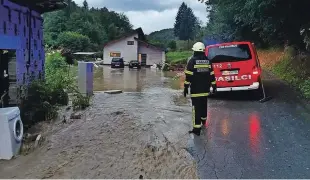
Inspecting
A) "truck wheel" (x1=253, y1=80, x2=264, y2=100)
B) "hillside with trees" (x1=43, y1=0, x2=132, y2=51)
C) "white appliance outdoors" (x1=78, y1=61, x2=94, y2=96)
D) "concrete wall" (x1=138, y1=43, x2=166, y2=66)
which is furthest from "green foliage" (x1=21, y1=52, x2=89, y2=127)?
"concrete wall" (x1=138, y1=43, x2=166, y2=66)

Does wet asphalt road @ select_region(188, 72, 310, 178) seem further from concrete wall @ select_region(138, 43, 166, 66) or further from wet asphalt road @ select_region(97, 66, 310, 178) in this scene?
concrete wall @ select_region(138, 43, 166, 66)

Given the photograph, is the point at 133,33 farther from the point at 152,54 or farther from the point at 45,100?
the point at 45,100

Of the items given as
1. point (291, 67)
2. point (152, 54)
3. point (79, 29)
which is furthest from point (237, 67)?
point (79, 29)

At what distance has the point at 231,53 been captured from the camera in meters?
13.5

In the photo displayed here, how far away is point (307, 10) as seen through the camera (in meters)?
16.4

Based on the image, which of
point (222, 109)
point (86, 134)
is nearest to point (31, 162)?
point (86, 134)

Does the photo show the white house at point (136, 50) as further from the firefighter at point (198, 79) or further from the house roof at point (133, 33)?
the firefighter at point (198, 79)

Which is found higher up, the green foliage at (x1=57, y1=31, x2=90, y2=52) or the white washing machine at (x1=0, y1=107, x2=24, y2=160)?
the green foliage at (x1=57, y1=31, x2=90, y2=52)

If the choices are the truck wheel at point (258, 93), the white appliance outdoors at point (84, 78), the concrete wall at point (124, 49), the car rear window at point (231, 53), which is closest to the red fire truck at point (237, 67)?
the car rear window at point (231, 53)

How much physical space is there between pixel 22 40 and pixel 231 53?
6892mm

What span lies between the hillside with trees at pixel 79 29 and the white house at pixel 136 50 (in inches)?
356

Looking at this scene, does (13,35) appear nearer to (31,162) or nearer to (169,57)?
(31,162)

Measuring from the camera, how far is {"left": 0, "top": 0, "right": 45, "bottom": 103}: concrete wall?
10011 mm

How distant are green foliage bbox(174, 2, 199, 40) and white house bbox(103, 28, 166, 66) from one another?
60449 mm
